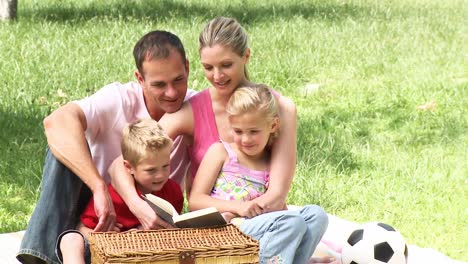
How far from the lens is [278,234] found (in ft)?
13.9

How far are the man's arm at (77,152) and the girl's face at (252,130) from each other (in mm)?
674

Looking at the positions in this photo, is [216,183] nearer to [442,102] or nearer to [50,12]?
[442,102]

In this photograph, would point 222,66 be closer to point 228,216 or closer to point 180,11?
point 228,216

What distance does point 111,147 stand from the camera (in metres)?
4.73

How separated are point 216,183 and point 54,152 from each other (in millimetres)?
773

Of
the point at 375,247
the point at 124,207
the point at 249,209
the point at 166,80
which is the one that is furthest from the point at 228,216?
the point at 375,247

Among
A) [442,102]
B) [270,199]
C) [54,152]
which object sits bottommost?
[442,102]

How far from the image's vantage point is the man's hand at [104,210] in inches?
165

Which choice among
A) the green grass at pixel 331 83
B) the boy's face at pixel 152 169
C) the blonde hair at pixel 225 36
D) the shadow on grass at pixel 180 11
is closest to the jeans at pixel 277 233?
the boy's face at pixel 152 169

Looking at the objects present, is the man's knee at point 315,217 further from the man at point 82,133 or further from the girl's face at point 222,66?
the man at point 82,133

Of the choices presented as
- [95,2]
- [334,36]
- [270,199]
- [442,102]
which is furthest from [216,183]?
[95,2]

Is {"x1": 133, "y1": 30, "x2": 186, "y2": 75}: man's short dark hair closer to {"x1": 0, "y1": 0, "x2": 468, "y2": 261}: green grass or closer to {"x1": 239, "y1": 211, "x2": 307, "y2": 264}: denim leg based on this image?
{"x1": 239, "y1": 211, "x2": 307, "y2": 264}: denim leg

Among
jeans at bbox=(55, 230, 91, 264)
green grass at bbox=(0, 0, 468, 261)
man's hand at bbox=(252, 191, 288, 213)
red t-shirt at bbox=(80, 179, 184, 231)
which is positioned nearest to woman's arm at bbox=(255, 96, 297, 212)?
man's hand at bbox=(252, 191, 288, 213)

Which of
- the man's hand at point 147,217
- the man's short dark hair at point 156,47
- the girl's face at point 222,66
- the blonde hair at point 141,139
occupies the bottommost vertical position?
the man's hand at point 147,217
